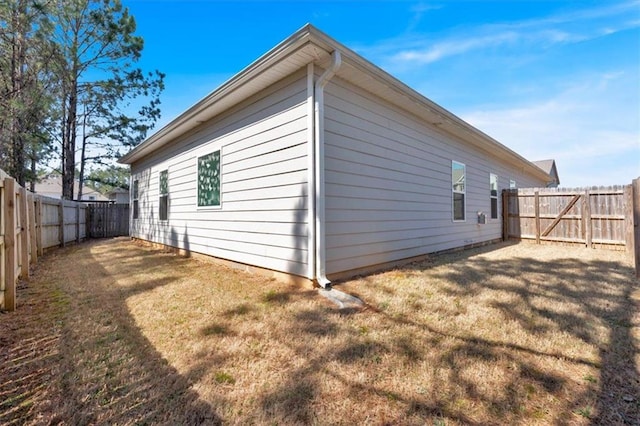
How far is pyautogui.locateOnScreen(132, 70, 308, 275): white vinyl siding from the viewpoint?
414 cm

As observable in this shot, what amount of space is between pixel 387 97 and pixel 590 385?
4.61 m

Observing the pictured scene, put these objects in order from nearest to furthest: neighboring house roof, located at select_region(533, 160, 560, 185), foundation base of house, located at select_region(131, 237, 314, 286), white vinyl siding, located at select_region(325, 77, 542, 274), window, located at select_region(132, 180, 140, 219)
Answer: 1. foundation base of house, located at select_region(131, 237, 314, 286)
2. white vinyl siding, located at select_region(325, 77, 542, 274)
3. window, located at select_region(132, 180, 140, 219)
4. neighboring house roof, located at select_region(533, 160, 560, 185)

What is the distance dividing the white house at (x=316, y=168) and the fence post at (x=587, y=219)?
355 cm

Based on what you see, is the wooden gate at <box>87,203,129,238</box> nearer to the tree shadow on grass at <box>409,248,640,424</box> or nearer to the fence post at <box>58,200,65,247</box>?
the fence post at <box>58,200,65,247</box>

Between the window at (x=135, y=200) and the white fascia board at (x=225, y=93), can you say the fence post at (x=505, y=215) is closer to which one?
the white fascia board at (x=225, y=93)

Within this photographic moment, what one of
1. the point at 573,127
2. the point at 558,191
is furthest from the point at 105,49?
the point at 573,127

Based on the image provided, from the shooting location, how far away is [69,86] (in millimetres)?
12500

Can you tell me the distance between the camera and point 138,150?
30.2ft

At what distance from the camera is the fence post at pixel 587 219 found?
8188 millimetres

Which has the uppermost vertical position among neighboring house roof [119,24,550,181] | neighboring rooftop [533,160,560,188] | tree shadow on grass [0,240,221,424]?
neighboring rooftop [533,160,560,188]

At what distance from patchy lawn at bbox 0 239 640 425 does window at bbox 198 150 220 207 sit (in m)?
2.28

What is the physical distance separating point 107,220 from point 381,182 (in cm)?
1368

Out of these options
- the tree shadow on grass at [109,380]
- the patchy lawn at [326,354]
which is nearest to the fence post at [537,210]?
the patchy lawn at [326,354]

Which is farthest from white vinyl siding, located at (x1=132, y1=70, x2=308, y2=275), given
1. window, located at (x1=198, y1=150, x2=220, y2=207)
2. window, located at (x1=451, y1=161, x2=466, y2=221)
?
window, located at (x1=451, y1=161, x2=466, y2=221)
